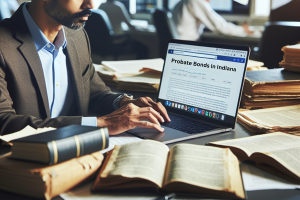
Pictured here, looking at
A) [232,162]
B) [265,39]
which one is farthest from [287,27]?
[232,162]

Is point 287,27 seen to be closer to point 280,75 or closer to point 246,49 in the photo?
point 280,75

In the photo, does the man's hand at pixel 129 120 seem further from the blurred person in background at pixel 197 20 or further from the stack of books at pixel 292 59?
the blurred person in background at pixel 197 20

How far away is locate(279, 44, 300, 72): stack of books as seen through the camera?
1452mm

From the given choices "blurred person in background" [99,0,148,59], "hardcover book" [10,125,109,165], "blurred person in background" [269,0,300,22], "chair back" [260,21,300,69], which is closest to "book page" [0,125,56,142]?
"hardcover book" [10,125,109,165]

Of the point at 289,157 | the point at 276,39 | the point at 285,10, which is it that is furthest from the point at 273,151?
the point at 285,10

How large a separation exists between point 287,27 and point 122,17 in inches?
145

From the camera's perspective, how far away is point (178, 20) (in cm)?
395

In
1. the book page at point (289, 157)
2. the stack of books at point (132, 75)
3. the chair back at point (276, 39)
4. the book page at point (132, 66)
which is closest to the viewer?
the book page at point (289, 157)

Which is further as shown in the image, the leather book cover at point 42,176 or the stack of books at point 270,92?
the stack of books at point 270,92

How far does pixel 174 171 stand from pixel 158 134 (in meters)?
0.34

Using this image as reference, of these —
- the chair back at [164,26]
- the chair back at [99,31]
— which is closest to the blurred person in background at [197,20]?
the chair back at [164,26]

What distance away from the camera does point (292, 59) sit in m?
1.49

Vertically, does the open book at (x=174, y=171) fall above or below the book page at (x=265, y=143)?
above

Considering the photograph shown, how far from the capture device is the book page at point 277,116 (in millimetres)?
1062
